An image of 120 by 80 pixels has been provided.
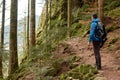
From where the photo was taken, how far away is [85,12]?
2164 cm

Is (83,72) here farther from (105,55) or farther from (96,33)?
(105,55)

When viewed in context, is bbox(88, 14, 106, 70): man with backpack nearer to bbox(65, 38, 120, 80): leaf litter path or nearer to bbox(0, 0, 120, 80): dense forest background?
bbox(65, 38, 120, 80): leaf litter path

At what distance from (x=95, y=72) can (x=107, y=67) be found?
898 millimetres

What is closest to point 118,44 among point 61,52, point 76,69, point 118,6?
point 61,52

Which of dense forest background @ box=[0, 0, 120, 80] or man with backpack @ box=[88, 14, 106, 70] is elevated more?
man with backpack @ box=[88, 14, 106, 70]

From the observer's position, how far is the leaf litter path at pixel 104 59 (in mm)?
8510

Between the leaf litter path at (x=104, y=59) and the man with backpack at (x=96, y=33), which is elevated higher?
the man with backpack at (x=96, y=33)

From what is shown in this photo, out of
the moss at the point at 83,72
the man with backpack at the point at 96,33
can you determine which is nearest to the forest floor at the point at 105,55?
the moss at the point at 83,72

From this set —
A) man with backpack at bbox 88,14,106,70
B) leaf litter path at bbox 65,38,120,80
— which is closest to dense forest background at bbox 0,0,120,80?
leaf litter path at bbox 65,38,120,80

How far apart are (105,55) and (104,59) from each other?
728mm

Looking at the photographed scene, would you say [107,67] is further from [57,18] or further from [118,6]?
[57,18]

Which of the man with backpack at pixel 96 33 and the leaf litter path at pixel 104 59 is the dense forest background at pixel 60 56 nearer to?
the leaf litter path at pixel 104 59

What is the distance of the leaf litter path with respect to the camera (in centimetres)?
851

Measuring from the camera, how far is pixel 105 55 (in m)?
11.2
